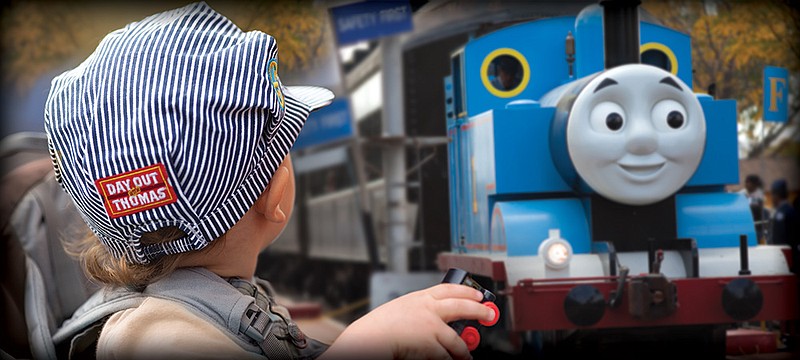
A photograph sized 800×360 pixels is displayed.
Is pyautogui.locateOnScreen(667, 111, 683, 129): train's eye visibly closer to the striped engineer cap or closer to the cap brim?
the cap brim

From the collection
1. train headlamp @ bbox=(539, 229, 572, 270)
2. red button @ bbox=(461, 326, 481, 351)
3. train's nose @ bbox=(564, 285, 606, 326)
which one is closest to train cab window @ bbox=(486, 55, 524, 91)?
train headlamp @ bbox=(539, 229, 572, 270)

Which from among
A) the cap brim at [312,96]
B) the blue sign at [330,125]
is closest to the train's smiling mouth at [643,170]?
the blue sign at [330,125]

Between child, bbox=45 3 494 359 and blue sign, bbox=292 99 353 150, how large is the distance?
881 mm

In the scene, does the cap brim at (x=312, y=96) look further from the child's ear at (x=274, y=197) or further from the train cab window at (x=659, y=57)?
the train cab window at (x=659, y=57)

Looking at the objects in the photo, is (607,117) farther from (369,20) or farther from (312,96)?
(312,96)

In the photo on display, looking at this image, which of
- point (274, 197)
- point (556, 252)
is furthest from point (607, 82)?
point (274, 197)

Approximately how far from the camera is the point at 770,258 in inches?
93.4

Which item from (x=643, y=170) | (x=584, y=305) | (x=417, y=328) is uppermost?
(x=643, y=170)

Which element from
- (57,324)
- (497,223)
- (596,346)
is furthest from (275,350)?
(596,346)

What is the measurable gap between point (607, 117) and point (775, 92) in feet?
1.74

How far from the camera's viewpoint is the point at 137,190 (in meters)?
0.72

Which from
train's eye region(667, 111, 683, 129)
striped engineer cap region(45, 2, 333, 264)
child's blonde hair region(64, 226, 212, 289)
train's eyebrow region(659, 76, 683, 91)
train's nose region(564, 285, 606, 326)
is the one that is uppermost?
train's eyebrow region(659, 76, 683, 91)

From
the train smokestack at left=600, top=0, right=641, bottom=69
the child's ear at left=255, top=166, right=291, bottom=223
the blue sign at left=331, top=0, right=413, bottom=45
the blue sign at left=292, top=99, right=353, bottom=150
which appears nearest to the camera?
the child's ear at left=255, top=166, right=291, bottom=223

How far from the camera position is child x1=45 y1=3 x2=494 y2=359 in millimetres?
709
